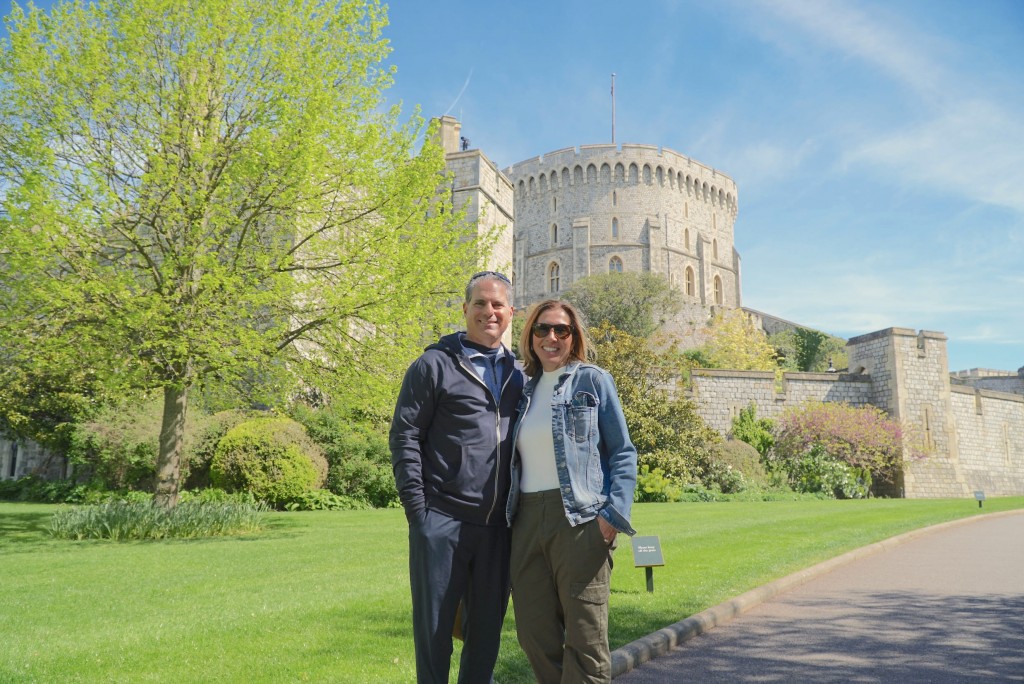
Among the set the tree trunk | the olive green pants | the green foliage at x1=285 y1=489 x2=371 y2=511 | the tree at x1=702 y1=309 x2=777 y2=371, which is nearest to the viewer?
the olive green pants

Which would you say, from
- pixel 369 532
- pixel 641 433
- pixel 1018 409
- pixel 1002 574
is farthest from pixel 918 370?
pixel 369 532

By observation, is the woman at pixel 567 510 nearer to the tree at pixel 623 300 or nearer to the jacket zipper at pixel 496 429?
the jacket zipper at pixel 496 429

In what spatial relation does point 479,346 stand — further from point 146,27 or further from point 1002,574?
point 146,27

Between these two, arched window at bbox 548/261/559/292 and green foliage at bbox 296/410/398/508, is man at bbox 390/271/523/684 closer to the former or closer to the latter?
green foliage at bbox 296/410/398/508

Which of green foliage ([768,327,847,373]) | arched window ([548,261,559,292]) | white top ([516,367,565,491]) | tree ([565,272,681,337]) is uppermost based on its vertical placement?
arched window ([548,261,559,292])

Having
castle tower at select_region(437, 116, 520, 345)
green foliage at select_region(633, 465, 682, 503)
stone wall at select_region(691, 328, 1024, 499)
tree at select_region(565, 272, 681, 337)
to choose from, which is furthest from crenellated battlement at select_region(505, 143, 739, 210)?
green foliage at select_region(633, 465, 682, 503)

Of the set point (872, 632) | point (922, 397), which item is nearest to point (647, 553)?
point (872, 632)

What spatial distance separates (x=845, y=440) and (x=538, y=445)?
81.1ft

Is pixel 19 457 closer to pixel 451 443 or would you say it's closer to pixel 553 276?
pixel 451 443

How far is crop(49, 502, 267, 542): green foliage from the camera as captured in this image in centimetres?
1034

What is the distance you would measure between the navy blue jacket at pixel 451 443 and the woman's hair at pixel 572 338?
11.4 inches

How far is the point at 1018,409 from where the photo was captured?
3234 centimetres

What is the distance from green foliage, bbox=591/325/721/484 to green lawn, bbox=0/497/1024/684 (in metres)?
9.22

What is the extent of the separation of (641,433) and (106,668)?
18.4m
